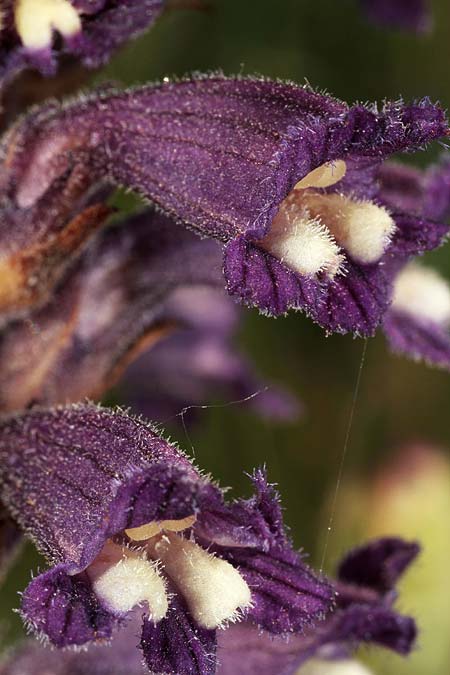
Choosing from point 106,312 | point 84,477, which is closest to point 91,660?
point 84,477

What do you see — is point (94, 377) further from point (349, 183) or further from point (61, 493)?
point (349, 183)

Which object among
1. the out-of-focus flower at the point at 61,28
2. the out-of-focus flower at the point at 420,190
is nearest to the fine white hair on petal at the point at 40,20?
the out-of-focus flower at the point at 61,28

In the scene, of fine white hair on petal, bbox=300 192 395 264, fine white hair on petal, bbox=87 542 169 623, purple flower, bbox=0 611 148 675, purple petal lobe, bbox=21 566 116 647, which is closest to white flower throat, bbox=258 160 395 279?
fine white hair on petal, bbox=300 192 395 264

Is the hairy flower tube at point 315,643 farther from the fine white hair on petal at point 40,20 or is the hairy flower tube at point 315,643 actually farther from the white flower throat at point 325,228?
the fine white hair on petal at point 40,20

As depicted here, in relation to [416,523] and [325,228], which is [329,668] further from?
[416,523]

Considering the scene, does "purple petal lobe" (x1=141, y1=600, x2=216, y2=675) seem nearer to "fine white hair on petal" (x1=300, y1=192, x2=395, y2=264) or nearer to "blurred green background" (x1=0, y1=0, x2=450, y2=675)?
"fine white hair on petal" (x1=300, y1=192, x2=395, y2=264)

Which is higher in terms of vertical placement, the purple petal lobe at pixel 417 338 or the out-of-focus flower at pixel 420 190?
the out-of-focus flower at pixel 420 190
